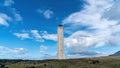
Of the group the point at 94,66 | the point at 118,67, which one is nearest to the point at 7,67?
the point at 94,66

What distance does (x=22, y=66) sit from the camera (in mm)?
125438

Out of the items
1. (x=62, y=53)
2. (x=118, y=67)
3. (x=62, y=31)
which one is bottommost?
(x=118, y=67)

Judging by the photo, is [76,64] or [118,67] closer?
[118,67]

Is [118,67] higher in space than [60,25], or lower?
lower

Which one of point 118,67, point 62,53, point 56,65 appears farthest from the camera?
point 62,53

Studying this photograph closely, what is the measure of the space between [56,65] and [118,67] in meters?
30.8

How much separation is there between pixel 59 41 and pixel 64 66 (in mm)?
17356

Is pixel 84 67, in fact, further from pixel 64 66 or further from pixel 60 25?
pixel 60 25

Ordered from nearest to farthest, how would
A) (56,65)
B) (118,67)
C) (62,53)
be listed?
(118,67), (56,65), (62,53)

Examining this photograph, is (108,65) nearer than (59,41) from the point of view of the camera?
Yes

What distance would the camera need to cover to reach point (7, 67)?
124812 mm

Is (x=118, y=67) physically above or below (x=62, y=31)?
below

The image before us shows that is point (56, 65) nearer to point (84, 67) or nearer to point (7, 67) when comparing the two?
point (84, 67)

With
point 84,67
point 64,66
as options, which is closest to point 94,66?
point 84,67
